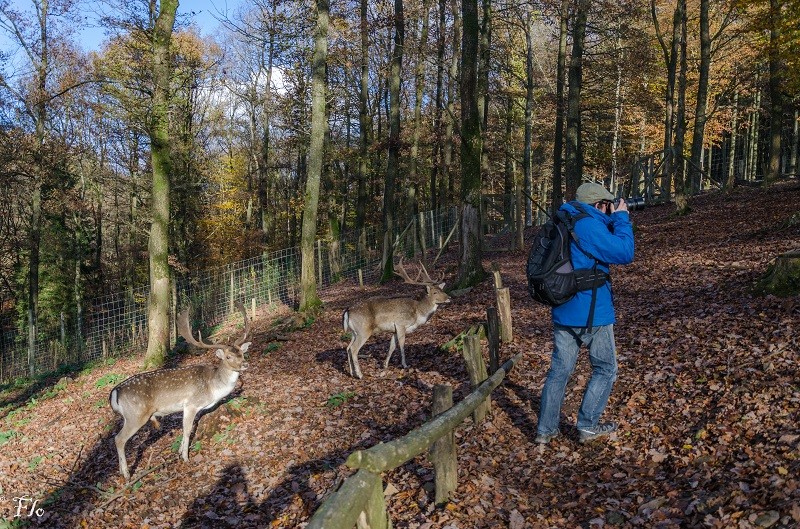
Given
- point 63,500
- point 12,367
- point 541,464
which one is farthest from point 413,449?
point 12,367

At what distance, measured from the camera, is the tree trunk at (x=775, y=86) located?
19625mm

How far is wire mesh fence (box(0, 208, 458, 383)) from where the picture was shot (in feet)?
64.8

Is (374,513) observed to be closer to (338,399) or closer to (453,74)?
(338,399)

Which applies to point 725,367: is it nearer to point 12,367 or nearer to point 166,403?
point 166,403

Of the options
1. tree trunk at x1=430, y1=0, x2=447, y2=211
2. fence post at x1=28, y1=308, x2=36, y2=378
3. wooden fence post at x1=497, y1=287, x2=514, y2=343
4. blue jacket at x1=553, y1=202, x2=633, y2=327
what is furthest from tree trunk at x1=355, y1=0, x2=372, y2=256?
blue jacket at x1=553, y1=202, x2=633, y2=327

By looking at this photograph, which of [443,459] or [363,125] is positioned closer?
[443,459]

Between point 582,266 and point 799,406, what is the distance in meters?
2.41

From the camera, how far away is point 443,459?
5496mm

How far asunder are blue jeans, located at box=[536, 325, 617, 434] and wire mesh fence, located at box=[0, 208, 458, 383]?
12642 mm

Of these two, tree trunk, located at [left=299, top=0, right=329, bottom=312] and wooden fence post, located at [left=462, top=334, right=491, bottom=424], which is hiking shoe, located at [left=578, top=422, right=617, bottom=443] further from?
tree trunk, located at [left=299, top=0, right=329, bottom=312]

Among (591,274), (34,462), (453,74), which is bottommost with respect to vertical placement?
(34,462)

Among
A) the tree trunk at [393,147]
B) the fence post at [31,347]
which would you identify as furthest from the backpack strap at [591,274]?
the fence post at [31,347]

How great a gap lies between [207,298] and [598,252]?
17.8m

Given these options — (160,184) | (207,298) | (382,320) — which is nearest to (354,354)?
(382,320)
